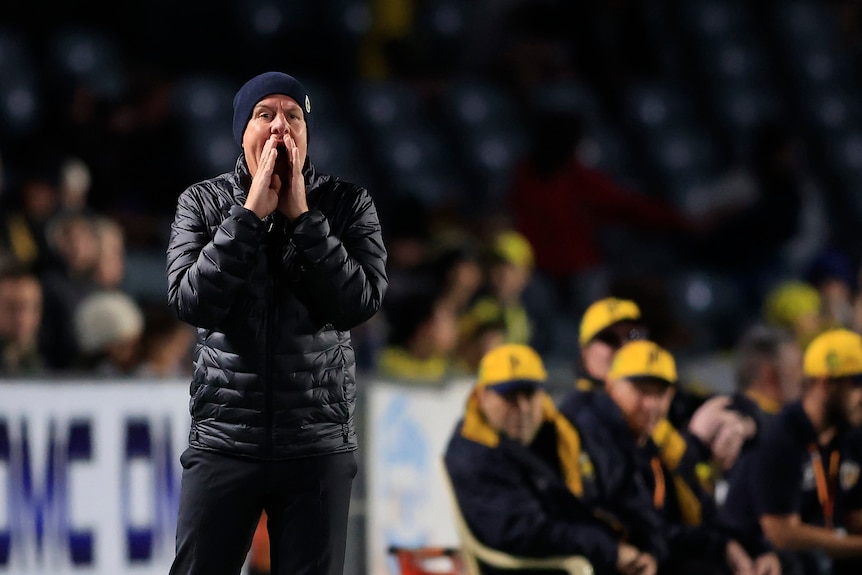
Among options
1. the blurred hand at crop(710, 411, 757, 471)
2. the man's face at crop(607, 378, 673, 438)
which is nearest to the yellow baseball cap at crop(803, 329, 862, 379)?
the blurred hand at crop(710, 411, 757, 471)

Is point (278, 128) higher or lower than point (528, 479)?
higher

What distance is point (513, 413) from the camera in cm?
→ 658

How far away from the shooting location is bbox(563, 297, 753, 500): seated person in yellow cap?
7055 millimetres

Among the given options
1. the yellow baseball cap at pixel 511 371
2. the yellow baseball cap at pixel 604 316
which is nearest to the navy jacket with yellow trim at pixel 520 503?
the yellow baseball cap at pixel 511 371

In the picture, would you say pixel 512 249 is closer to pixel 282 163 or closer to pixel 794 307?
pixel 794 307

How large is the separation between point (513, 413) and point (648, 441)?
643 millimetres

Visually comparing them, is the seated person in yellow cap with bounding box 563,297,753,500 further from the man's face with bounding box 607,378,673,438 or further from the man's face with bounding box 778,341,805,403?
the man's face with bounding box 778,341,805,403

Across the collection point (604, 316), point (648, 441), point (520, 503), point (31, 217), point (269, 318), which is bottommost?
point (520, 503)

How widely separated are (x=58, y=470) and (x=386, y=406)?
4.58ft

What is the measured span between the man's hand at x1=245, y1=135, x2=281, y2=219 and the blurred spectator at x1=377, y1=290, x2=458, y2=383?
14.4 feet

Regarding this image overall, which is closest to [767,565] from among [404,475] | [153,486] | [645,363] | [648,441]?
[648,441]

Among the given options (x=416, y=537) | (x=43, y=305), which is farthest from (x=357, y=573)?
(x=43, y=305)

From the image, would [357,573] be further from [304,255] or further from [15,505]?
[304,255]

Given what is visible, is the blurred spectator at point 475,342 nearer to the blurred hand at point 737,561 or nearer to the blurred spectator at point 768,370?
the blurred spectator at point 768,370
